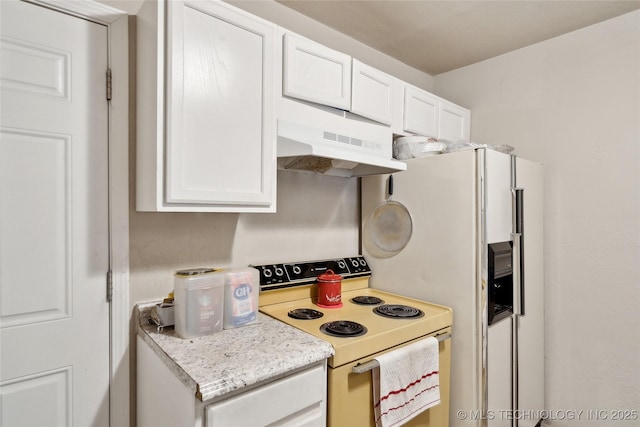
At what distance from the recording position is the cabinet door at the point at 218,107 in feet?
3.86

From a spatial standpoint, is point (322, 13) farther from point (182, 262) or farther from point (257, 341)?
point (257, 341)

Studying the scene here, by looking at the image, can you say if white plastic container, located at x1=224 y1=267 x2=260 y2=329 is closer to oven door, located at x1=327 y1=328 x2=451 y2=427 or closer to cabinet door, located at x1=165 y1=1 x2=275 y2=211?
cabinet door, located at x1=165 y1=1 x2=275 y2=211

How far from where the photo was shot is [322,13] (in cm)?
198

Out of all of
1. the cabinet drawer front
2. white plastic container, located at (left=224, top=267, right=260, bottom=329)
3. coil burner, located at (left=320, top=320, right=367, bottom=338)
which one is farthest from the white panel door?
coil burner, located at (left=320, top=320, right=367, bottom=338)

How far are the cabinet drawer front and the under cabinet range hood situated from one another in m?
0.86

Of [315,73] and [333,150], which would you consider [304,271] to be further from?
[315,73]

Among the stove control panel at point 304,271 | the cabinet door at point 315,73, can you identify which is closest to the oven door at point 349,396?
the stove control panel at point 304,271

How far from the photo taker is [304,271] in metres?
1.88

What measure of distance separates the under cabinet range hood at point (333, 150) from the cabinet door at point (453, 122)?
24.7 inches

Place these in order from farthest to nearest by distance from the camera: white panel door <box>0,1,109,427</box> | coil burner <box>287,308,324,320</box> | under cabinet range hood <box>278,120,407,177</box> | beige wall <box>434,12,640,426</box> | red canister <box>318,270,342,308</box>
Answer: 1. beige wall <box>434,12,640,426</box>
2. red canister <box>318,270,342,308</box>
3. coil burner <box>287,308,324,320</box>
4. under cabinet range hood <box>278,120,407,177</box>
5. white panel door <box>0,1,109,427</box>

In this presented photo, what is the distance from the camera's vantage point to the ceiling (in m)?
1.88

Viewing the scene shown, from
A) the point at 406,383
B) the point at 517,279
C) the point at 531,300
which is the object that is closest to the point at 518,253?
the point at 517,279

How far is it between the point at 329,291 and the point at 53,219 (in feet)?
4.12

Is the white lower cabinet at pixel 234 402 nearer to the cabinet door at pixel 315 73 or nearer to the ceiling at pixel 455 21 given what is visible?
the cabinet door at pixel 315 73
